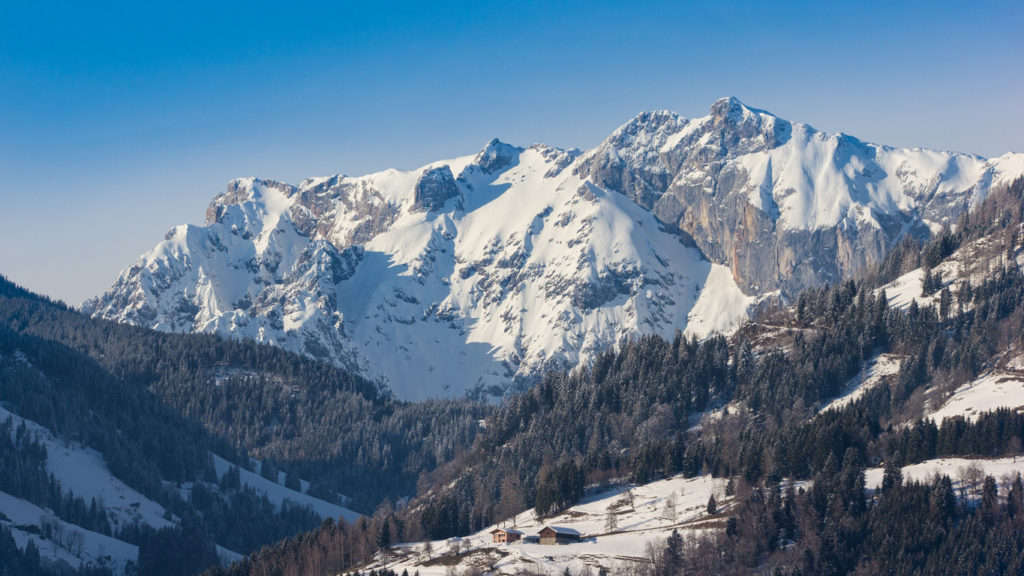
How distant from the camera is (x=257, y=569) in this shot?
174 meters

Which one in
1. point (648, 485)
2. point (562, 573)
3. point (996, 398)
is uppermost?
point (996, 398)

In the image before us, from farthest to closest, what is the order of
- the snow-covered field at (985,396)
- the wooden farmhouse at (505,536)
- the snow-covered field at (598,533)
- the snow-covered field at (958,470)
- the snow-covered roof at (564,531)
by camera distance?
the snow-covered field at (985,396), the wooden farmhouse at (505,536), the snow-covered roof at (564,531), the snow-covered field at (598,533), the snow-covered field at (958,470)

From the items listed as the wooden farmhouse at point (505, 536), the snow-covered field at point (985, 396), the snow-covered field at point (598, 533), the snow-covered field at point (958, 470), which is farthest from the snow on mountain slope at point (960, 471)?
the wooden farmhouse at point (505, 536)

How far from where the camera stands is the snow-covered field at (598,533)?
15212 cm

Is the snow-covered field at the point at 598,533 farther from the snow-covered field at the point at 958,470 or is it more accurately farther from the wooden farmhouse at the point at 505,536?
the snow-covered field at the point at 958,470

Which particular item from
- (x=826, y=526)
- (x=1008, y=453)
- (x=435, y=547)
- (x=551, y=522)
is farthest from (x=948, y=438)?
(x=435, y=547)

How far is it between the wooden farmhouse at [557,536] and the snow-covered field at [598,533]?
1.34 m

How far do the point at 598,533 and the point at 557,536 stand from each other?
7010 mm

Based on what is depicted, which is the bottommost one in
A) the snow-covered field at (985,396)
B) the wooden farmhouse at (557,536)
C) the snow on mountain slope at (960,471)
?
the wooden farmhouse at (557,536)

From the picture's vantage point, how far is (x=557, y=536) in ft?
534

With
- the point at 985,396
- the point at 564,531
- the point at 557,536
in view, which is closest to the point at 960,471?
the point at 985,396

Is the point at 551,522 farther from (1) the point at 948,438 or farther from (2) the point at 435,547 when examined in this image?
(1) the point at 948,438

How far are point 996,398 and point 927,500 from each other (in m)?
41.9

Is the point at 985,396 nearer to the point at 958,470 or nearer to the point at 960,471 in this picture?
the point at 958,470
